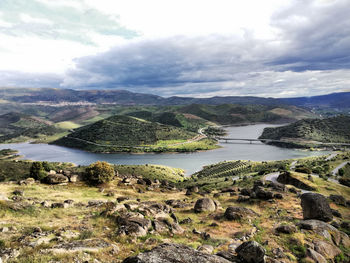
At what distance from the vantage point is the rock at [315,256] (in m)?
19.0

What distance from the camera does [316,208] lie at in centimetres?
2816

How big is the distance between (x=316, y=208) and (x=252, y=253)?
17596mm

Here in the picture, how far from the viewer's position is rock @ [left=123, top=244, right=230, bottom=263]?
494 inches

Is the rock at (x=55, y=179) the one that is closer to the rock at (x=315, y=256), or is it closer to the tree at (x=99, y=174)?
the tree at (x=99, y=174)

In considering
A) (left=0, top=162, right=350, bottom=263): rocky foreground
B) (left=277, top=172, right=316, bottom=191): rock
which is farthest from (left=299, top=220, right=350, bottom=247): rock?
(left=277, top=172, right=316, bottom=191): rock

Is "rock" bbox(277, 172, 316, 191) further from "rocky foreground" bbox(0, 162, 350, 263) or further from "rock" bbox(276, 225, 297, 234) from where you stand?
"rock" bbox(276, 225, 297, 234)

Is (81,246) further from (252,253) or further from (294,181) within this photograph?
(294,181)

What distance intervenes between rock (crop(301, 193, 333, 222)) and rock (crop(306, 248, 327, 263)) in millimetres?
10051

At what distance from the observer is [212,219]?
30.2 metres

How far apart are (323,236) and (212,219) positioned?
13.1 metres

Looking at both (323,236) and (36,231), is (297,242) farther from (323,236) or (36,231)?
(36,231)

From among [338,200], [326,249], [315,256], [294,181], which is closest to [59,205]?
[315,256]

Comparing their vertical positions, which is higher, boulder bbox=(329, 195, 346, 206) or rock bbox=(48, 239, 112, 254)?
rock bbox=(48, 239, 112, 254)

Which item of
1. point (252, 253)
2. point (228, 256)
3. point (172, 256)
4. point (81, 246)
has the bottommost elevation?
point (228, 256)
